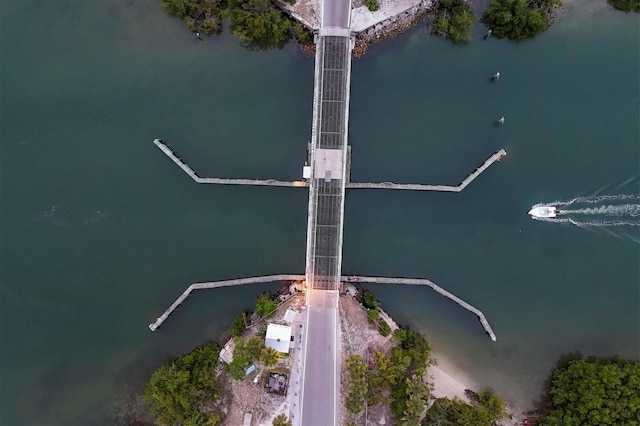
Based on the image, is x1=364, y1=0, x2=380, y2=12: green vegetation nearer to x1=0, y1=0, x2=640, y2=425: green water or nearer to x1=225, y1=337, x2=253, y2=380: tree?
x1=0, y1=0, x2=640, y2=425: green water

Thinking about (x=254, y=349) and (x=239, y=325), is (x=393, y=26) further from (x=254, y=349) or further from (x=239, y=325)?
(x=254, y=349)

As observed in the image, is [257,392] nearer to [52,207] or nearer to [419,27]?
[52,207]

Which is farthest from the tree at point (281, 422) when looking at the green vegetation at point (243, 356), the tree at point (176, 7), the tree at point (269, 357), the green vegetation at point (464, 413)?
the tree at point (176, 7)

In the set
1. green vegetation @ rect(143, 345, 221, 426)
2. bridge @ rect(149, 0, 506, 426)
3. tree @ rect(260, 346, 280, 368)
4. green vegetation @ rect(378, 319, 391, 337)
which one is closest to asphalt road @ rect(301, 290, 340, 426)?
bridge @ rect(149, 0, 506, 426)

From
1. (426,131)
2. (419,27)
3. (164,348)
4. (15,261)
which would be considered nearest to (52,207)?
(15,261)

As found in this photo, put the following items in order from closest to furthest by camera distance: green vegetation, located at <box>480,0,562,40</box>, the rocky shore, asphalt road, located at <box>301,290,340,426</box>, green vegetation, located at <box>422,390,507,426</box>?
green vegetation, located at <box>422,390,507,426</box>
asphalt road, located at <box>301,290,340,426</box>
green vegetation, located at <box>480,0,562,40</box>
the rocky shore

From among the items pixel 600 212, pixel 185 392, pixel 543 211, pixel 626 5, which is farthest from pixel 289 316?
pixel 626 5

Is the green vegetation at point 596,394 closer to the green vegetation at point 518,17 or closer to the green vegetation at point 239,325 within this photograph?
the green vegetation at point 239,325
